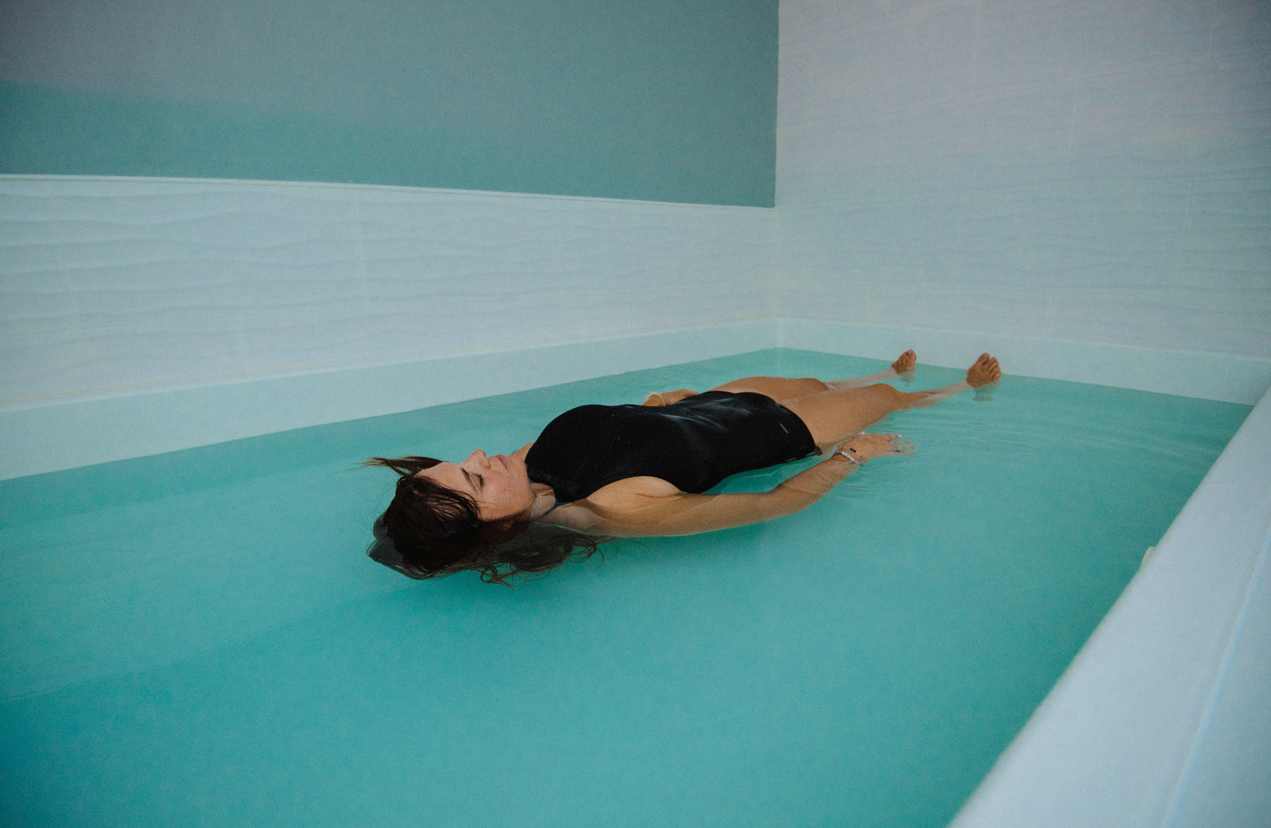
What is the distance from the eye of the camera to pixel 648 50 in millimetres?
3404

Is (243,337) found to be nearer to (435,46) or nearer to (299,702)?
(435,46)

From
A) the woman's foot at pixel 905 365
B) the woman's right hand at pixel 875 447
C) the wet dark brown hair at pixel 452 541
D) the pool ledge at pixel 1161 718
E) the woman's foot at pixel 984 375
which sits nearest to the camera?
the pool ledge at pixel 1161 718

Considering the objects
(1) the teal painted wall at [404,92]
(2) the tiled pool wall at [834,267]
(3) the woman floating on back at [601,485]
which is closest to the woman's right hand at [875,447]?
(3) the woman floating on back at [601,485]

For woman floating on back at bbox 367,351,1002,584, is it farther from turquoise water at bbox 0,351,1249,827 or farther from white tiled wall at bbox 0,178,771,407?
white tiled wall at bbox 0,178,771,407

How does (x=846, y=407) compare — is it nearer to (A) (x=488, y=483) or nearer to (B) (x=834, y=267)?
(A) (x=488, y=483)

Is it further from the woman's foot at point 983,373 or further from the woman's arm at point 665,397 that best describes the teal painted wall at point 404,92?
the woman's foot at point 983,373

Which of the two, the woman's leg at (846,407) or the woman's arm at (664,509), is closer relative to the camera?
the woman's arm at (664,509)

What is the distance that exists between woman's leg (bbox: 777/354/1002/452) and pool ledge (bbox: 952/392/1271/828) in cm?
109

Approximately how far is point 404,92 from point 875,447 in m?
2.26

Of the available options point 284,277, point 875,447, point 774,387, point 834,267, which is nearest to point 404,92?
point 284,277

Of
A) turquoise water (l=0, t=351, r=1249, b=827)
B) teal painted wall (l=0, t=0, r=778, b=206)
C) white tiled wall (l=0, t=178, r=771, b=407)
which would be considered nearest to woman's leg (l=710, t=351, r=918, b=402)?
turquoise water (l=0, t=351, r=1249, b=827)

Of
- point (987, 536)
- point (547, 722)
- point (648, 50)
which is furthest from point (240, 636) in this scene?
point (648, 50)

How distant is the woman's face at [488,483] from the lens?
130cm

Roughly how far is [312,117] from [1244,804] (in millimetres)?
2877
